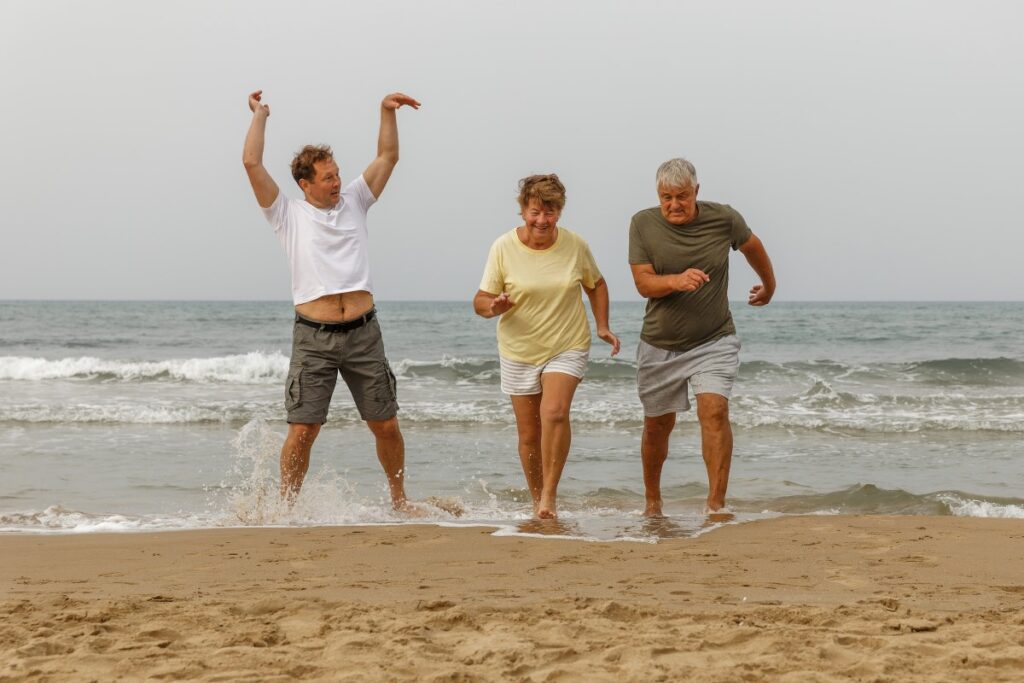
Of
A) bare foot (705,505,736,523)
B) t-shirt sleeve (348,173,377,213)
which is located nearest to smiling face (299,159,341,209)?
t-shirt sleeve (348,173,377,213)

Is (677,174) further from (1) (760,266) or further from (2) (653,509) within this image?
(2) (653,509)

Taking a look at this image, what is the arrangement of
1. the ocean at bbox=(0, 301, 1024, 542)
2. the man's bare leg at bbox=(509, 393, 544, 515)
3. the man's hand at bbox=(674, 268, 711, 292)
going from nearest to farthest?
1. the man's hand at bbox=(674, 268, 711, 292)
2. the man's bare leg at bbox=(509, 393, 544, 515)
3. the ocean at bbox=(0, 301, 1024, 542)

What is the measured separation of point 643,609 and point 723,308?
2.39 m

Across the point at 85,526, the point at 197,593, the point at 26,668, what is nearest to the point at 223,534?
the point at 85,526

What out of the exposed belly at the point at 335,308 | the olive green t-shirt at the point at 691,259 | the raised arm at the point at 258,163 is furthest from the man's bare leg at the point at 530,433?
the raised arm at the point at 258,163

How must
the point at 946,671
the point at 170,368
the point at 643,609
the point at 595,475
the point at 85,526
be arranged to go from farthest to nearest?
the point at 170,368, the point at 595,475, the point at 85,526, the point at 643,609, the point at 946,671

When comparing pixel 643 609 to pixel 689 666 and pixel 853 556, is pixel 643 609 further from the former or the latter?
pixel 853 556

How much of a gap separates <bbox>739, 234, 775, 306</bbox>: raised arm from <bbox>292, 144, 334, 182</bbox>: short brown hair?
7.30ft

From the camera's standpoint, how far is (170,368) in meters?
20.2

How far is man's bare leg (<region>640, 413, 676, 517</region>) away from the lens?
5938 mm

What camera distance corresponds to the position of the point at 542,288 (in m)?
5.52

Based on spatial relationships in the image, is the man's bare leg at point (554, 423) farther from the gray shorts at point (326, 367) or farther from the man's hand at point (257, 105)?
the man's hand at point (257, 105)

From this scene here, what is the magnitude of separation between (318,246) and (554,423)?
1.52 m

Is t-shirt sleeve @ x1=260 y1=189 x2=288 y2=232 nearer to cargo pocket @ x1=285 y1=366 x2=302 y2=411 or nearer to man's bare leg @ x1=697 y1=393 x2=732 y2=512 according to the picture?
cargo pocket @ x1=285 y1=366 x2=302 y2=411
